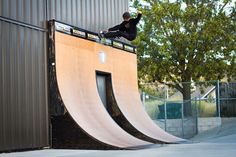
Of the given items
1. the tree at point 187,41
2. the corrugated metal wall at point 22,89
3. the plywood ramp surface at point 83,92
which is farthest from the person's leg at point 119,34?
the tree at point 187,41

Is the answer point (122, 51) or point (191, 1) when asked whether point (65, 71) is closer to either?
point (122, 51)

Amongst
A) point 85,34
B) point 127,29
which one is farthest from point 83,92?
point 127,29

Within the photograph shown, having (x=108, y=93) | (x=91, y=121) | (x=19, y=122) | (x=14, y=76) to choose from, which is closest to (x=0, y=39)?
(x=14, y=76)

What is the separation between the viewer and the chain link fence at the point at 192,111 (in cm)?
2031

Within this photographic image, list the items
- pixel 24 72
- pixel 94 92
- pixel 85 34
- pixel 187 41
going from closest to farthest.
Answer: pixel 24 72, pixel 94 92, pixel 85 34, pixel 187 41

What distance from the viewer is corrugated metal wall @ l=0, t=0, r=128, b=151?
1047 cm

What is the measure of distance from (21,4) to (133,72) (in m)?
6.75

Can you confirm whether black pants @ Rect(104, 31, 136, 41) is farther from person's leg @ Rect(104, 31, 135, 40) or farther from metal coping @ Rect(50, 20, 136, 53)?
metal coping @ Rect(50, 20, 136, 53)

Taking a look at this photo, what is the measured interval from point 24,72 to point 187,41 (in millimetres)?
18507

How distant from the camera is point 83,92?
12766 mm

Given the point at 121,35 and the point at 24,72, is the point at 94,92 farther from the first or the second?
the point at 24,72

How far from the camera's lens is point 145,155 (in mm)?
9156

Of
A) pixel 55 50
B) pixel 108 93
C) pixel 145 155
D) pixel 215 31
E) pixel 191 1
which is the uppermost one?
pixel 191 1

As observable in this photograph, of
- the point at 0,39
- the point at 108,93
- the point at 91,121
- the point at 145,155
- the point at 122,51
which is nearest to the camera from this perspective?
the point at 145,155
